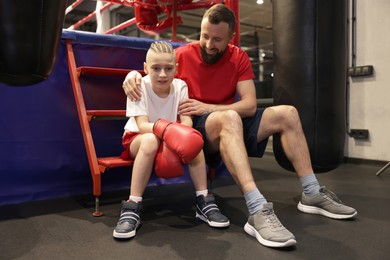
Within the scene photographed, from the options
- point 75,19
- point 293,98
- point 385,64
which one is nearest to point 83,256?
point 293,98

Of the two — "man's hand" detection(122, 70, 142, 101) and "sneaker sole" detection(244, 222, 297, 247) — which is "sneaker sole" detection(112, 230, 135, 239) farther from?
"man's hand" detection(122, 70, 142, 101)

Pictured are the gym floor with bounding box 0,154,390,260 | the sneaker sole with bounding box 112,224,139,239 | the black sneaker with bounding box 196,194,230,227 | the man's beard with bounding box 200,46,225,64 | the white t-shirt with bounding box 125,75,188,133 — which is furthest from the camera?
the man's beard with bounding box 200,46,225,64

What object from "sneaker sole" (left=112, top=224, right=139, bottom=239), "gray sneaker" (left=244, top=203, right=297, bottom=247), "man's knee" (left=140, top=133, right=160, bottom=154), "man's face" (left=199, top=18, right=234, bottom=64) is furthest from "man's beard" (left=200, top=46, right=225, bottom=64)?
"sneaker sole" (left=112, top=224, right=139, bottom=239)

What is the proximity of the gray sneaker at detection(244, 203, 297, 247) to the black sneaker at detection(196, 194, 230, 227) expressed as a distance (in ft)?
0.37

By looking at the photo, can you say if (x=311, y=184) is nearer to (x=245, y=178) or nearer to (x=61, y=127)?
(x=245, y=178)

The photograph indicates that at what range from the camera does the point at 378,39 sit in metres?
3.03

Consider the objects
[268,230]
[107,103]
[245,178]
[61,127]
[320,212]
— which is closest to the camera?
[268,230]

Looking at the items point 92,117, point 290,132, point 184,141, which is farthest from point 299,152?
point 92,117

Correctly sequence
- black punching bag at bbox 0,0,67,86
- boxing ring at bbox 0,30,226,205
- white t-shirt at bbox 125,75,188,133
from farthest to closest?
boxing ring at bbox 0,30,226,205 → white t-shirt at bbox 125,75,188,133 → black punching bag at bbox 0,0,67,86

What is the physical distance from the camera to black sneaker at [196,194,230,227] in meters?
1.40

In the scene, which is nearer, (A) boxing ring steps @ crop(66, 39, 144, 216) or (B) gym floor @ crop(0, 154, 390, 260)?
(B) gym floor @ crop(0, 154, 390, 260)

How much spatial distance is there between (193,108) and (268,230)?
613mm

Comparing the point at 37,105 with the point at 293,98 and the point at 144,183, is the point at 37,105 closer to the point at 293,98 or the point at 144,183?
the point at 144,183

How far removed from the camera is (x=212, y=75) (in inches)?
65.9
